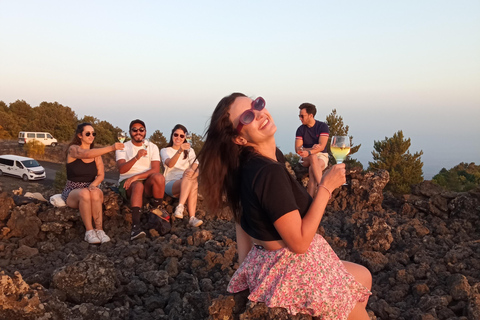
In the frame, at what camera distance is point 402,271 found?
4566 mm

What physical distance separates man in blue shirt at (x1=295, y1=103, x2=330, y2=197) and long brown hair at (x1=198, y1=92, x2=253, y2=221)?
4.70 meters

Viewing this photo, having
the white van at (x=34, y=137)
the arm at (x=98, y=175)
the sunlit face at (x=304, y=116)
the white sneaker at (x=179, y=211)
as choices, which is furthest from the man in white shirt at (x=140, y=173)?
the white van at (x=34, y=137)

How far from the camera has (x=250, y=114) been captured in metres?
2.44

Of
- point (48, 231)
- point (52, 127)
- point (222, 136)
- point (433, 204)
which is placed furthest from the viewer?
point (52, 127)

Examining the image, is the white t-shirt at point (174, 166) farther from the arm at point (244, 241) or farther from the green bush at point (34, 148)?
the green bush at point (34, 148)

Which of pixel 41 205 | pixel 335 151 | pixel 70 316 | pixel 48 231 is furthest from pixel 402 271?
pixel 41 205

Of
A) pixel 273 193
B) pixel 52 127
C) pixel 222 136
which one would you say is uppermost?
pixel 222 136

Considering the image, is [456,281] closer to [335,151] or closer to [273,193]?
[335,151]

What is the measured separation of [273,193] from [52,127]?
40848mm

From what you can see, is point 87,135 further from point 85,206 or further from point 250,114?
point 250,114

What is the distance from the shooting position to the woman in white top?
22.0 feet

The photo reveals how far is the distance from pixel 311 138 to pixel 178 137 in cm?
241

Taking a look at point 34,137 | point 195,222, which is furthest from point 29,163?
point 195,222

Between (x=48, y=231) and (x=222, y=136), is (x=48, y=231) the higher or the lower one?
the lower one
